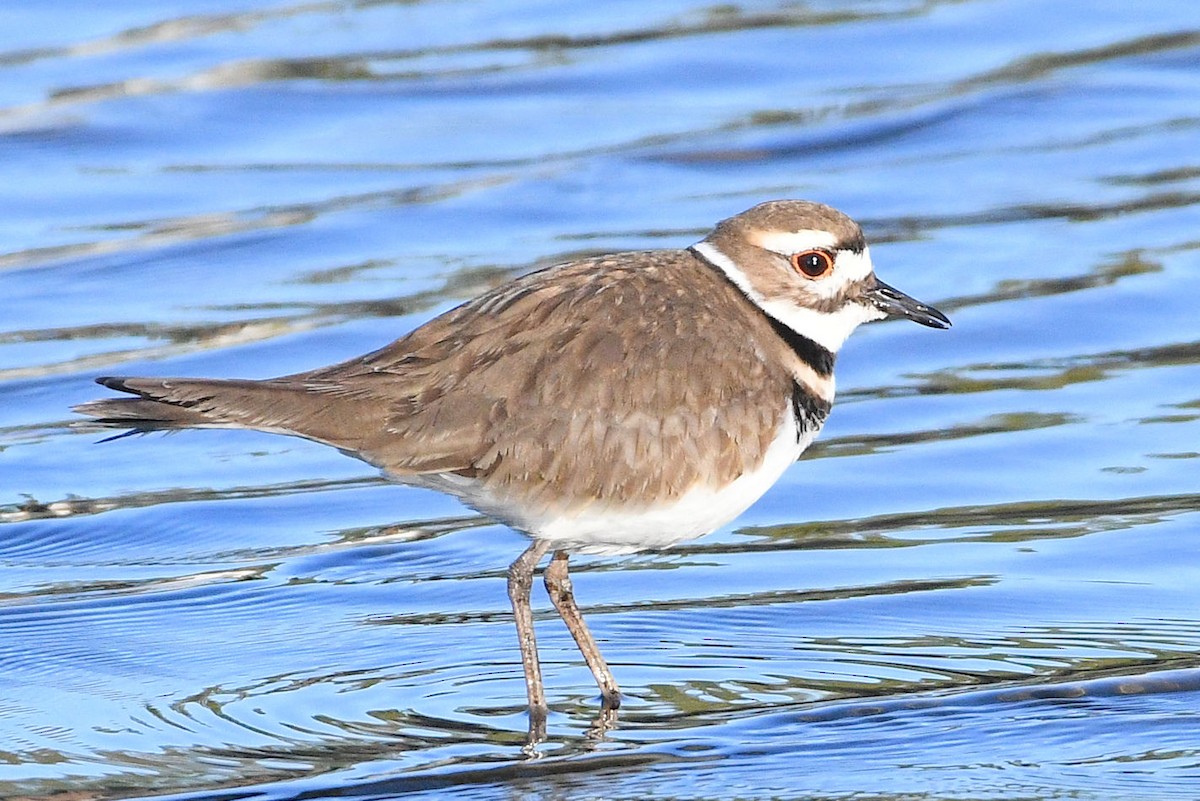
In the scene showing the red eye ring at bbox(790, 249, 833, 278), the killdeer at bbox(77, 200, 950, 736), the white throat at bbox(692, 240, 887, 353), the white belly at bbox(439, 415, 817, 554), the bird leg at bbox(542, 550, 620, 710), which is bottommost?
the bird leg at bbox(542, 550, 620, 710)

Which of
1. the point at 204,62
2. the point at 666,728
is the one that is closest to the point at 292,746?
the point at 666,728

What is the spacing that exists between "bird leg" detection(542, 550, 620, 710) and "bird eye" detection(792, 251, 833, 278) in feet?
3.90

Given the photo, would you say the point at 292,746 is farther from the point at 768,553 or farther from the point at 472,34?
the point at 472,34

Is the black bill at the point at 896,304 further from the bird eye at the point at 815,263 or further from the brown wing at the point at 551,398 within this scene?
the brown wing at the point at 551,398

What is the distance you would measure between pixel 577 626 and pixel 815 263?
1401mm

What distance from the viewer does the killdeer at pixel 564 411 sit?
Answer: 20.0 ft

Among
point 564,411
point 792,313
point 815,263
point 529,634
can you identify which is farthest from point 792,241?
point 529,634

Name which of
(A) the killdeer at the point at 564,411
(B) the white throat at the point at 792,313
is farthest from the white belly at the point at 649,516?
(B) the white throat at the point at 792,313

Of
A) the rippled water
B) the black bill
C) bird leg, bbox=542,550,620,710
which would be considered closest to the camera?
the rippled water

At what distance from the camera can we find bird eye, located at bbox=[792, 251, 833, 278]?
6.63 meters

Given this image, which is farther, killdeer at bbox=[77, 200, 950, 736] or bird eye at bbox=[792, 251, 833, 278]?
→ bird eye at bbox=[792, 251, 833, 278]

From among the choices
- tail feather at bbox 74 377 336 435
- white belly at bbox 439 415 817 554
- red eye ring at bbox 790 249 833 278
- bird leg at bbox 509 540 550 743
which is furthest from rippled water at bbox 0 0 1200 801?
red eye ring at bbox 790 249 833 278

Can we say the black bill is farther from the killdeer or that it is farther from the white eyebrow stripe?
the killdeer

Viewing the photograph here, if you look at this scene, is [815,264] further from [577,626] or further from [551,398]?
[577,626]
